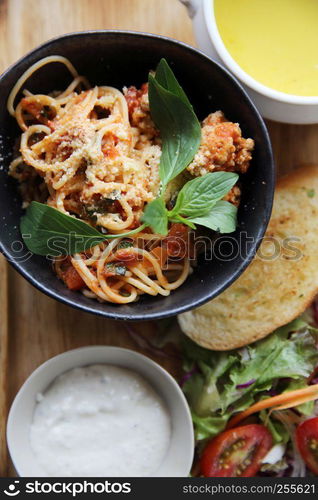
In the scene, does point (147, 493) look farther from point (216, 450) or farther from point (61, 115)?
point (61, 115)

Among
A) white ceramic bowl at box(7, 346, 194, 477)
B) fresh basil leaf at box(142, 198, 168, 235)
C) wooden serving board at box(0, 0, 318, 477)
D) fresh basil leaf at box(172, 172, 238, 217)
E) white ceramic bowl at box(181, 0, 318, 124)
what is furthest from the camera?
wooden serving board at box(0, 0, 318, 477)

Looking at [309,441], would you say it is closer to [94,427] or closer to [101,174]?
[94,427]

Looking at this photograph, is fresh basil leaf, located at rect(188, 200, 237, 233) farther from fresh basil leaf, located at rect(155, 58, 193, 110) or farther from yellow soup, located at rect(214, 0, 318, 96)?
yellow soup, located at rect(214, 0, 318, 96)

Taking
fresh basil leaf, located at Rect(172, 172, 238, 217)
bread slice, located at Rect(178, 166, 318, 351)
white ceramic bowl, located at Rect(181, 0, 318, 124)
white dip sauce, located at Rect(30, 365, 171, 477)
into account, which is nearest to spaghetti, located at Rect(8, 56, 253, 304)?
fresh basil leaf, located at Rect(172, 172, 238, 217)

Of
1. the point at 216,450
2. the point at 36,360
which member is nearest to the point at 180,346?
the point at 216,450

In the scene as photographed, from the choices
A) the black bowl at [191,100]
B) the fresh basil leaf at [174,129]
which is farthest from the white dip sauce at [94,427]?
the fresh basil leaf at [174,129]

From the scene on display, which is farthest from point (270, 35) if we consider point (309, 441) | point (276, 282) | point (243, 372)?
point (309, 441)
